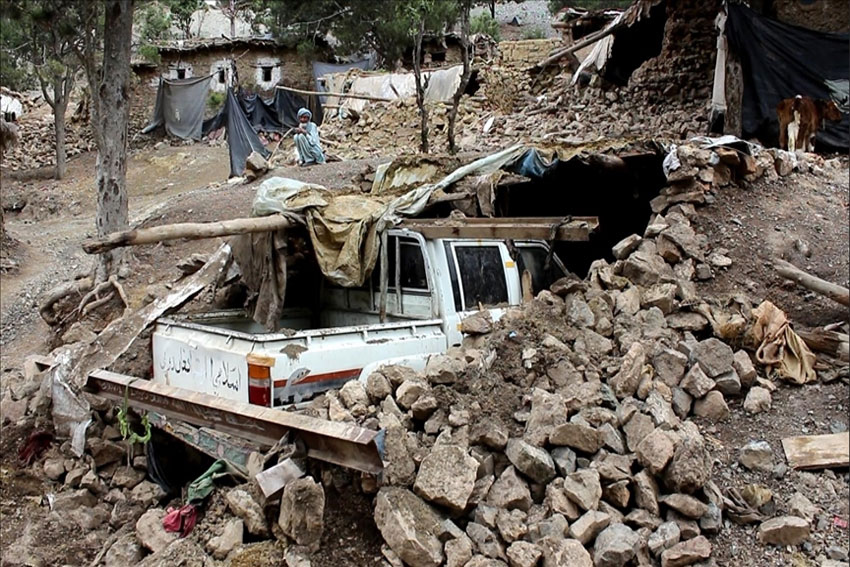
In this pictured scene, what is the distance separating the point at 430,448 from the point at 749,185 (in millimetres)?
5148

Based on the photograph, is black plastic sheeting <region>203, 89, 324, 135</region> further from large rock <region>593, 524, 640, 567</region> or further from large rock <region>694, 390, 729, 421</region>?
large rock <region>593, 524, 640, 567</region>

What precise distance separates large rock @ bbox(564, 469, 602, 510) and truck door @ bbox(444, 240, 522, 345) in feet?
6.02

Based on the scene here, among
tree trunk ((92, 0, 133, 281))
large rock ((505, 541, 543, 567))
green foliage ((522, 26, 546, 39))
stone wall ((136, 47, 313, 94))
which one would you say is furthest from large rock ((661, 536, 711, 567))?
green foliage ((522, 26, 546, 39))

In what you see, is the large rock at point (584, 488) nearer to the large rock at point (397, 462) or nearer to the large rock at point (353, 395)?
the large rock at point (397, 462)

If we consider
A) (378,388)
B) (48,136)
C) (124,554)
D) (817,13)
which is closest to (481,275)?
(378,388)

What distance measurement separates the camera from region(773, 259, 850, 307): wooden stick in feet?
16.9

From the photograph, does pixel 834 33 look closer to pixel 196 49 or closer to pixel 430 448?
pixel 430 448

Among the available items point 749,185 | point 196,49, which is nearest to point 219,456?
point 749,185

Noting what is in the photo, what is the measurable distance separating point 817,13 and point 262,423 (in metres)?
12.5

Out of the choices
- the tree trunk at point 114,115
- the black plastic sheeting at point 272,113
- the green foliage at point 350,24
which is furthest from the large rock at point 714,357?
the green foliage at point 350,24

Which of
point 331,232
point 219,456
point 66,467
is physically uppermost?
point 331,232

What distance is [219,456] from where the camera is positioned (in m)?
4.92

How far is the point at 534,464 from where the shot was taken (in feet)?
13.4

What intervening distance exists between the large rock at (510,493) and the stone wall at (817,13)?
11.6 m
